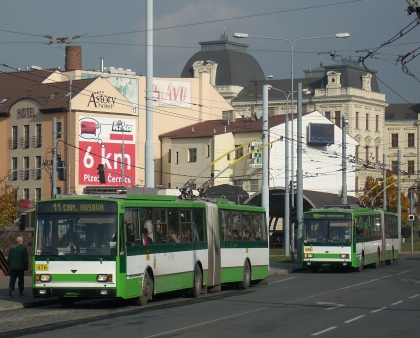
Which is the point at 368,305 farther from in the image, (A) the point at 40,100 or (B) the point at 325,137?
(B) the point at 325,137

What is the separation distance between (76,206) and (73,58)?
72.4m

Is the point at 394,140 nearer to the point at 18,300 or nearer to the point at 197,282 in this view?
the point at 197,282

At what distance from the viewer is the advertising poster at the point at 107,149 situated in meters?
77.9

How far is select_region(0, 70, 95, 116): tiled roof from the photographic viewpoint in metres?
79.1

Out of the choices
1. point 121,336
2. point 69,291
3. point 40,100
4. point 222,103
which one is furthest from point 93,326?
point 222,103

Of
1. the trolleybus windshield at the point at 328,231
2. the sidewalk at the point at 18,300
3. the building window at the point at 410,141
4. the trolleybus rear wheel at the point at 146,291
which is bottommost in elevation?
the sidewalk at the point at 18,300

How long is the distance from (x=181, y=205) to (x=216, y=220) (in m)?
2.58

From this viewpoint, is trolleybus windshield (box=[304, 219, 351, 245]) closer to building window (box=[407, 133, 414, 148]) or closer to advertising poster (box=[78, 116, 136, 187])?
advertising poster (box=[78, 116, 136, 187])

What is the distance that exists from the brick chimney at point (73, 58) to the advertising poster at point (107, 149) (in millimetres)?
11459

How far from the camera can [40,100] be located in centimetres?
8088

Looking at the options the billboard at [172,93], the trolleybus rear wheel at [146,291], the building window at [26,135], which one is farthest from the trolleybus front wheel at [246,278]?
the billboard at [172,93]

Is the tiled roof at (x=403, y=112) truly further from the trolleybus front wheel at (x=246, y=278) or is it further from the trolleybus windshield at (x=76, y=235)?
the trolleybus windshield at (x=76, y=235)

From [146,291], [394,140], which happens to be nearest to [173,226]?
[146,291]

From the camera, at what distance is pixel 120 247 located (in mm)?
19859
